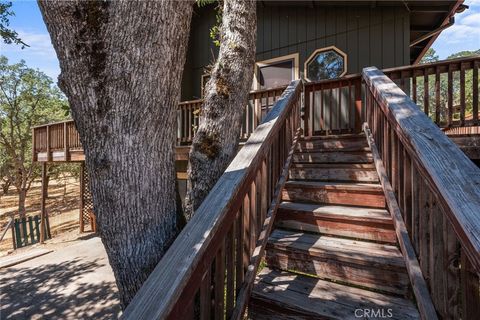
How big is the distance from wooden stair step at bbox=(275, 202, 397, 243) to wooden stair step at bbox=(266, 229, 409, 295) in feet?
0.21

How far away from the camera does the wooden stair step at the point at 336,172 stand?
271 centimetres

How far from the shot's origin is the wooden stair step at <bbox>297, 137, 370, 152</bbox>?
10.9ft

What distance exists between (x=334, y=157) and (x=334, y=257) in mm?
1571

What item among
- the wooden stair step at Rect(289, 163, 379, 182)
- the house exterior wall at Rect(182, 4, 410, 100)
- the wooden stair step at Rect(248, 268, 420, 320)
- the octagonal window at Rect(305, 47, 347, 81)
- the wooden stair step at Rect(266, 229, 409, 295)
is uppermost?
the house exterior wall at Rect(182, 4, 410, 100)

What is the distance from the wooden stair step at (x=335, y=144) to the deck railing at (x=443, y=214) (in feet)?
5.22

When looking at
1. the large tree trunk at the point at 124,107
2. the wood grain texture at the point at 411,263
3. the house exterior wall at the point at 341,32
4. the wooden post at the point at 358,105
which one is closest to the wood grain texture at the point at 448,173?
the wood grain texture at the point at 411,263

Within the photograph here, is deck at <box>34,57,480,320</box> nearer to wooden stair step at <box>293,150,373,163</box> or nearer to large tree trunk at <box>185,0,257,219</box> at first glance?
wooden stair step at <box>293,150,373,163</box>

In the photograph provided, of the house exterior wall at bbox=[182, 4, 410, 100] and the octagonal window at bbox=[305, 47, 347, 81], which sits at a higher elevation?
the house exterior wall at bbox=[182, 4, 410, 100]

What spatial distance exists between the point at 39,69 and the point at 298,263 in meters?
19.6

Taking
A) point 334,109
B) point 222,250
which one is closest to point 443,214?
point 222,250

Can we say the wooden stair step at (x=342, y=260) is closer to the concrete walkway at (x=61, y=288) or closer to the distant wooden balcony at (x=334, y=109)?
the distant wooden balcony at (x=334, y=109)

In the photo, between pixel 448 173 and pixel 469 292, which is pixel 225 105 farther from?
pixel 469 292

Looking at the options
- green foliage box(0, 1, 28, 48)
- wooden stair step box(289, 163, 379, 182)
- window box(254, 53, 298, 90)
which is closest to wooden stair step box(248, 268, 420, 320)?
wooden stair step box(289, 163, 379, 182)

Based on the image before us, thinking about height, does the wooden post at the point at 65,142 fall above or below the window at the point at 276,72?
below
